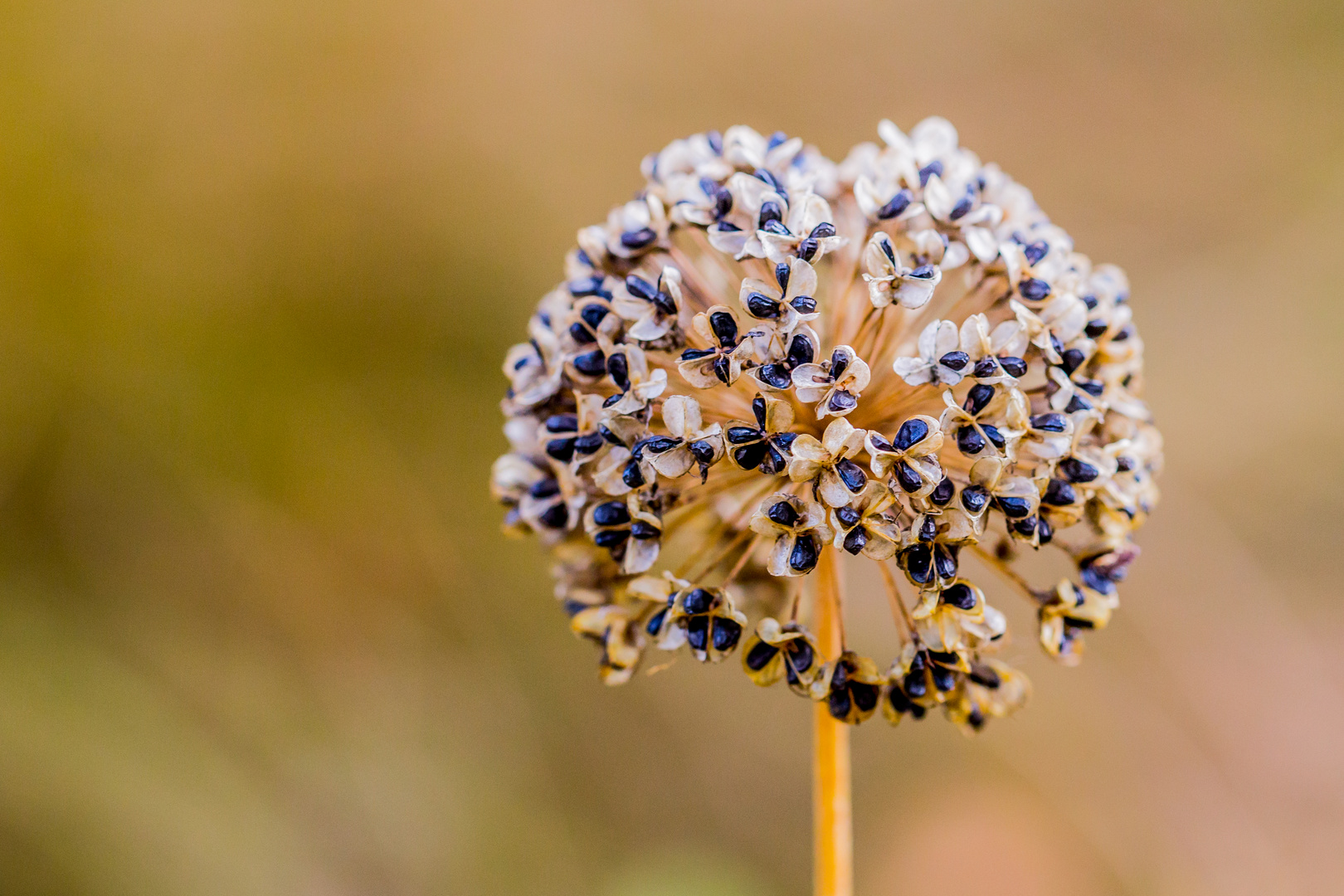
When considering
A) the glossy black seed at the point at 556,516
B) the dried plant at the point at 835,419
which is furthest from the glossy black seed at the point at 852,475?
the glossy black seed at the point at 556,516

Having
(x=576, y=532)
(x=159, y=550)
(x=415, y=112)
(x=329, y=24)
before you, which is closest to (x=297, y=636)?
(x=159, y=550)

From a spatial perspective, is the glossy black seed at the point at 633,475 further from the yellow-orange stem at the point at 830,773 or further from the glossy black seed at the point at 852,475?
the yellow-orange stem at the point at 830,773

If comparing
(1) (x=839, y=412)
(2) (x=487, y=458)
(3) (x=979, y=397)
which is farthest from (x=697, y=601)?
(2) (x=487, y=458)

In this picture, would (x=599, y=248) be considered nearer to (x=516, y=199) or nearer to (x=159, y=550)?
(x=516, y=199)

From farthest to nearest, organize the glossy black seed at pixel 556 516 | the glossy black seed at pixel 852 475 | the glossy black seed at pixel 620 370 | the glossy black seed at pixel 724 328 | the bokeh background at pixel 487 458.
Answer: the bokeh background at pixel 487 458 < the glossy black seed at pixel 556 516 < the glossy black seed at pixel 620 370 < the glossy black seed at pixel 724 328 < the glossy black seed at pixel 852 475

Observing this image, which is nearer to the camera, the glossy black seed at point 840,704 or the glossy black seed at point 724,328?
the glossy black seed at point 724,328

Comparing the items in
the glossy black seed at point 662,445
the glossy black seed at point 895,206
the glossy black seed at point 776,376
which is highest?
the glossy black seed at point 895,206

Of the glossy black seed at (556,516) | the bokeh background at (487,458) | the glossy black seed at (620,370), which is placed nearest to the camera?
the glossy black seed at (620,370)
